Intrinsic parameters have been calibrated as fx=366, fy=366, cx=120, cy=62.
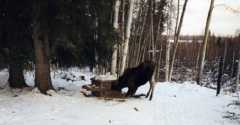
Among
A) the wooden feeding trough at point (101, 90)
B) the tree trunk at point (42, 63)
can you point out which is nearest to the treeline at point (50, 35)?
the tree trunk at point (42, 63)

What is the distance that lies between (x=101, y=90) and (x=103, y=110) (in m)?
1.96

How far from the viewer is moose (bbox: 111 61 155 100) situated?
37.3 feet

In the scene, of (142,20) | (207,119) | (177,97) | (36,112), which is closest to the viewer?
(36,112)

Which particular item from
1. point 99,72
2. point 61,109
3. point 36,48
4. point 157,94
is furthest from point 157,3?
point 61,109

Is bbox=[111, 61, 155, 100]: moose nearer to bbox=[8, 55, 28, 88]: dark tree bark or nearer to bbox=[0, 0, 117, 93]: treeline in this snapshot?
bbox=[0, 0, 117, 93]: treeline

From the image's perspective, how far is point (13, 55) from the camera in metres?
10.9

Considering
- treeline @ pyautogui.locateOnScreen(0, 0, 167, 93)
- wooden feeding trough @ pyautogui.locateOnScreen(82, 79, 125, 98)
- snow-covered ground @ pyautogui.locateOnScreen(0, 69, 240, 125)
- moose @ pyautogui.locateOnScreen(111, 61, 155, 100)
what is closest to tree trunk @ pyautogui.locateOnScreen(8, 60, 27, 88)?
treeline @ pyautogui.locateOnScreen(0, 0, 167, 93)

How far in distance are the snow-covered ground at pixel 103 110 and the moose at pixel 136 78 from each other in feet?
1.34

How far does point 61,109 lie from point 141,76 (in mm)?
3300

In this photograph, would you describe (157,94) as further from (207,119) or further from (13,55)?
(13,55)

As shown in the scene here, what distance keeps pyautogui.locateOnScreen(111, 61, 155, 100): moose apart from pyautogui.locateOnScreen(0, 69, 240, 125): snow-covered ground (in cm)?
41

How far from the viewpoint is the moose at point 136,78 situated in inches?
448

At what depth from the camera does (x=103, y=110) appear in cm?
930

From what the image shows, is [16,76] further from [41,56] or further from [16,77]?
[41,56]
